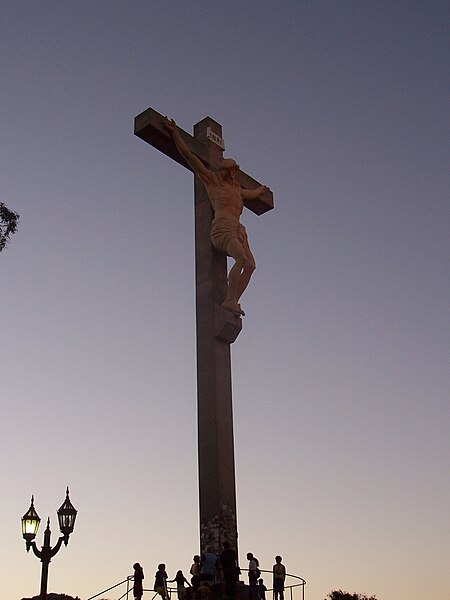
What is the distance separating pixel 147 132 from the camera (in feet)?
56.7

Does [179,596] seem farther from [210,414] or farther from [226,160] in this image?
[226,160]

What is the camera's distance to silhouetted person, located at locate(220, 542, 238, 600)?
45.3ft

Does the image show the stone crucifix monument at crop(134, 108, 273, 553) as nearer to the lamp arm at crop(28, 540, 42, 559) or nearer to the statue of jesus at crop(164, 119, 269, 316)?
the statue of jesus at crop(164, 119, 269, 316)

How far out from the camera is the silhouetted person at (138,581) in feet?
49.3

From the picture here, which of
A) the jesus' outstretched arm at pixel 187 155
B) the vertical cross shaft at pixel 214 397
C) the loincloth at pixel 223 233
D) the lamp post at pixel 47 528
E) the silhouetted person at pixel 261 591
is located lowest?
the silhouetted person at pixel 261 591

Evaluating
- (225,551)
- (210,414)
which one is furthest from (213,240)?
(225,551)

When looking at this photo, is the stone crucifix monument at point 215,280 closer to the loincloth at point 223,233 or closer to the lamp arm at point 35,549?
the loincloth at point 223,233

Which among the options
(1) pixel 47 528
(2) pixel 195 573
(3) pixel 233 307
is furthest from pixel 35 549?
(3) pixel 233 307

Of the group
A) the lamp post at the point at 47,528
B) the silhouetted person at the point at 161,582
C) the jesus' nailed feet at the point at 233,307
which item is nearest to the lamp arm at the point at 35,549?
the lamp post at the point at 47,528

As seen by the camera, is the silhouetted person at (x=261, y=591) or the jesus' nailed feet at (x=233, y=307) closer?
the silhouetted person at (x=261, y=591)

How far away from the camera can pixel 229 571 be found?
14.0 meters

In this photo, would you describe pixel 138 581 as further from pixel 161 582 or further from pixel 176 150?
pixel 176 150

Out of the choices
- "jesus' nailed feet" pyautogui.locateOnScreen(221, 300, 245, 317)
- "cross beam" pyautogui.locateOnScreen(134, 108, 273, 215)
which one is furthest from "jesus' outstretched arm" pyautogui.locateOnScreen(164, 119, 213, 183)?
"jesus' nailed feet" pyautogui.locateOnScreen(221, 300, 245, 317)

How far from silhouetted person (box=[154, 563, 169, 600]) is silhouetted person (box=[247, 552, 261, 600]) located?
1.41 metres
